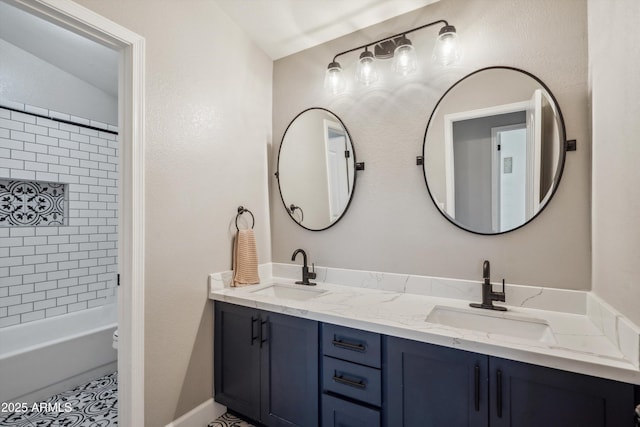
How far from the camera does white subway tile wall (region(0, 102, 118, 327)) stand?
7.95 ft

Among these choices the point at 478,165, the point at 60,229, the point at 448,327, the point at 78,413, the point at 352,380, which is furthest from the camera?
the point at 60,229

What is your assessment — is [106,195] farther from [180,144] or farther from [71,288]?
[180,144]

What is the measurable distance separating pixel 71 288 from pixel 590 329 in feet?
12.4

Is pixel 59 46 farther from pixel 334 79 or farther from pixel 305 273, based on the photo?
pixel 305 273

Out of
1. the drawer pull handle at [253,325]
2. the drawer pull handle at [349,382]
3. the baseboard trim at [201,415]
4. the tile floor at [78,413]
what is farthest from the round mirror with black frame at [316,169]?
the tile floor at [78,413]

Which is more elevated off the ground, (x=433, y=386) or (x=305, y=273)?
(x=305, y=273)

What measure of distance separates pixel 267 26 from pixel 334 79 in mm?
598

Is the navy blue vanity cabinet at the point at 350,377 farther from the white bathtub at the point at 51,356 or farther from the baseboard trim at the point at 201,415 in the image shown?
the white bathtub at the point at 51,356

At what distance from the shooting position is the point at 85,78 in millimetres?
2783

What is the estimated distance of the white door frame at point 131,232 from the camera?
1458 mm

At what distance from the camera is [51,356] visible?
217cm

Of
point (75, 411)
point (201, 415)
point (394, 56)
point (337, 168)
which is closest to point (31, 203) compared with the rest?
point (75, 411)

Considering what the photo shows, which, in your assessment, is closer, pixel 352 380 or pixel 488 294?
pixel 352 380

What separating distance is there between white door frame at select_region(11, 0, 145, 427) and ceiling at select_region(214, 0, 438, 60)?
77 centimetres
